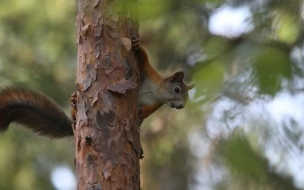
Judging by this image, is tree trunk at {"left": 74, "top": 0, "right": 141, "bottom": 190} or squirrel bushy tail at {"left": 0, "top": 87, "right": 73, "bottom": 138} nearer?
tree trunk at {"left": 74, "top": 0, "right": 141, "bottom": 190}

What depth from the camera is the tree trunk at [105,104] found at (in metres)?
1.93

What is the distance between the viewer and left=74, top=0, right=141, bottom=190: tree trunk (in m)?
1.93

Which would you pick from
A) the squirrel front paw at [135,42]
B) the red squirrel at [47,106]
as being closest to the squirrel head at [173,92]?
A: the red squirrel at [47,106]

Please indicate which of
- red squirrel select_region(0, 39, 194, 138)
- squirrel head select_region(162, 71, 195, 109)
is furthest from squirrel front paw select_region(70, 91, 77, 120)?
squirrel head select_region(162, 71, 195, 109)

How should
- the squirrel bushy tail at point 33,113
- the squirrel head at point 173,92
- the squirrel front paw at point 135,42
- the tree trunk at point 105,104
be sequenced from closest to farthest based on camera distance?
the tree trunk at point 105,104 → the squirrel front paw at point 135,42 → the squirrel bushy tail at point 33,113 → the squirrel head at point 173,92

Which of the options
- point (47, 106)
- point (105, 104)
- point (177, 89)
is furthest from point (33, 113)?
point (177, 89)

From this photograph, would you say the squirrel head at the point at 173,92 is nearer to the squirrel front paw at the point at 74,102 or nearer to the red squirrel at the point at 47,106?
the red squirrel at the point at 47,106

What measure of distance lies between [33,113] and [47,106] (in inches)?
2.3

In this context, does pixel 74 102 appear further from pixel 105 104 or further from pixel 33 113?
pixel 33 113

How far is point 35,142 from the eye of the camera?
385 cm

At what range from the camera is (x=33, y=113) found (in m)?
2.32

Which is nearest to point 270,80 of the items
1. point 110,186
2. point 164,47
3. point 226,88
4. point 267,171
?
point 226,88

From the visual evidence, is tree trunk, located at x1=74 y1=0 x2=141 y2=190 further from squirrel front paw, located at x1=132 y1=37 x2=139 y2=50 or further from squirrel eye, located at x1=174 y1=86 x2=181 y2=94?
squirrel eye, located at x1=174 y1=86 x2=181 y2=94

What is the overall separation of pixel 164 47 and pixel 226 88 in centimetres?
87
